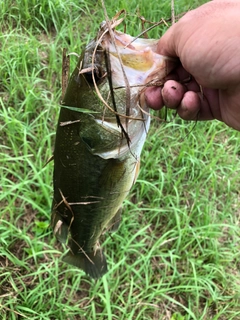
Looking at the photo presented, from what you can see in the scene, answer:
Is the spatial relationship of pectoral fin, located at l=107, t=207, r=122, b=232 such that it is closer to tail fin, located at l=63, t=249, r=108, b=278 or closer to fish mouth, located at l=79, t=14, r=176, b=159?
tail fin, located at l=63, t=249, r=108, b=278

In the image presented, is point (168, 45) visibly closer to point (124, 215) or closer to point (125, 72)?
point (125, 72)

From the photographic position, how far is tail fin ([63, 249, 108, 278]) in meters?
1.97

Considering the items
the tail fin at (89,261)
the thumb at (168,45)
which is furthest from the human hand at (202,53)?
the tail fin at (89,261)

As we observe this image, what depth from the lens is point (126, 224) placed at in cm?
259

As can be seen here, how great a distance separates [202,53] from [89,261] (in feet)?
3.93

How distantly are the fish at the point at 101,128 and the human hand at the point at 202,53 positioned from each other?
56mm

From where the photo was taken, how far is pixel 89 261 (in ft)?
6.47

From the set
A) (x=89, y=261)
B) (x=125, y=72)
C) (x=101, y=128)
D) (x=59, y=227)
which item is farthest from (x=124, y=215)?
(x=125, y=72)

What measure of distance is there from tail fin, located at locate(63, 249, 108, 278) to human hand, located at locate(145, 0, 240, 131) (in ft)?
3.02

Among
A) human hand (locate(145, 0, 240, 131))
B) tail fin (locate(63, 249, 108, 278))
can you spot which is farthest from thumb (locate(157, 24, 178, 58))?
tail fin (locate(63, 249, 108, 278))

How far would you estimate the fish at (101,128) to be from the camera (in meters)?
1.26

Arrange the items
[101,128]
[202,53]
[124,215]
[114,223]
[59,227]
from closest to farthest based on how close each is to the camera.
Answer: [202,53] → [101,128] → [59,227] → [114,223] → [124,215]

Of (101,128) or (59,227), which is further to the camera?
(59,227)

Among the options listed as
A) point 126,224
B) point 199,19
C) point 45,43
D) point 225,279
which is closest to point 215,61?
point 199,19
